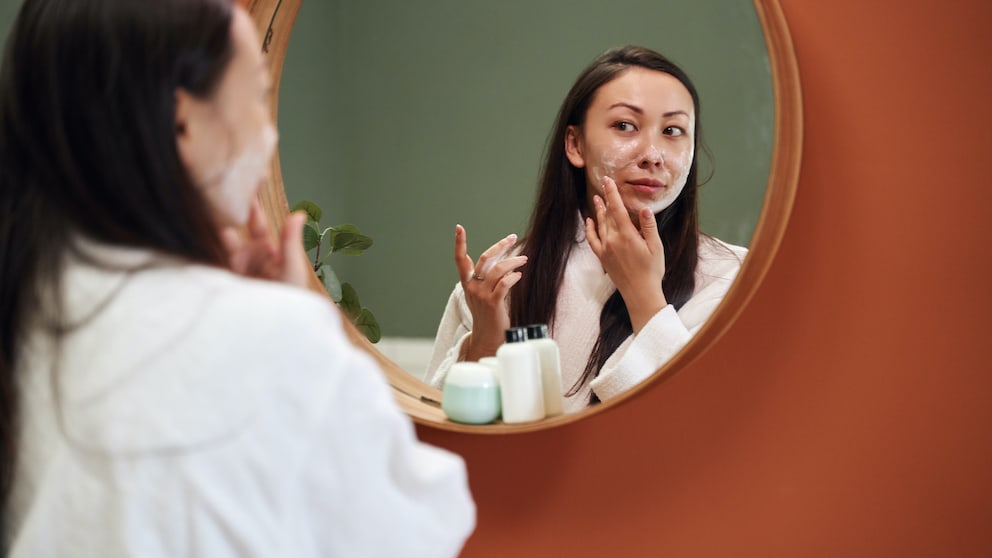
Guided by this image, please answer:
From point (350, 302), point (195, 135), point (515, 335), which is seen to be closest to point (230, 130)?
point (195, 135)

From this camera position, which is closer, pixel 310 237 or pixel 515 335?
pixel 515 335

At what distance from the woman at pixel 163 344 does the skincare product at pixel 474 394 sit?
30 cm

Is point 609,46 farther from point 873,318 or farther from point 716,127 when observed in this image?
point 873,318

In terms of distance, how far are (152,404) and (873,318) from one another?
0.61 metres

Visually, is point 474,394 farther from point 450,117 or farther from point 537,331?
point 450,117

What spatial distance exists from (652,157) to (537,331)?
0.19 metres

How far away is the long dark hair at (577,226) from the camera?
0.78 meters

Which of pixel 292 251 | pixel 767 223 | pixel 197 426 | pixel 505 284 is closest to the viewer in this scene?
pixel 197 426

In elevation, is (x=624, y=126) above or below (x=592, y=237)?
above

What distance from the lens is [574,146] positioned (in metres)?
0.82

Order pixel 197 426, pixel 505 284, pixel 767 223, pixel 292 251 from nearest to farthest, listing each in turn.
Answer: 1. pixel 197 426
2. pixel 292 251
3. pixel 767 223
4. pixel 505 284

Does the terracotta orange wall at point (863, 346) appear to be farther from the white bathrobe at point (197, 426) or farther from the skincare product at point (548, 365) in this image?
the white bathrobe at point (197, 426)

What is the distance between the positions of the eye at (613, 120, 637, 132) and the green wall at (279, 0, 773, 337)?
0.06m

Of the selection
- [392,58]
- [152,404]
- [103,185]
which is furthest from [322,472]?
[392,58]
